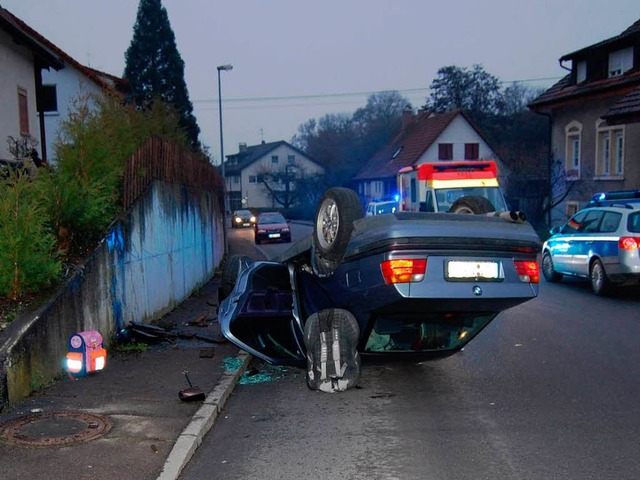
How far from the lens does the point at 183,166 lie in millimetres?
14336

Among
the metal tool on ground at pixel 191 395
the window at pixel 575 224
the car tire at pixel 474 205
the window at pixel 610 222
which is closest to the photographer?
the metal tool on ground at pixel 191 395

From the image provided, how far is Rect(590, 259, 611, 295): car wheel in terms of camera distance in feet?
45.2

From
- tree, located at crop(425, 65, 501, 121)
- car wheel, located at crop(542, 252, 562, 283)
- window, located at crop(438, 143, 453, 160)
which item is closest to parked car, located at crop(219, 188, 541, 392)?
car wheel, located at crop(542, 252, 562, 283)

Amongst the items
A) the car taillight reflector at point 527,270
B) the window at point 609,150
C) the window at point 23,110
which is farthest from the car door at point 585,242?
the window at point 609,150

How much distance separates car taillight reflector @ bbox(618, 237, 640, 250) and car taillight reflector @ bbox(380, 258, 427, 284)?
8.41m

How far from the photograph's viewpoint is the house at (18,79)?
16.7 meters

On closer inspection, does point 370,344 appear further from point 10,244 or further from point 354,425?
point 10,244

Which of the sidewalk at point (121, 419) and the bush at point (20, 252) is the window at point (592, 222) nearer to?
the sidewalk at point (121, 419)

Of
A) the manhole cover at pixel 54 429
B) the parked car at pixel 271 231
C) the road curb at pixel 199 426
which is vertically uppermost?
the manhole cover at pixel 54 429

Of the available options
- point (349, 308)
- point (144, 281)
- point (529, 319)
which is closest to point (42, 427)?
point (349, 308)

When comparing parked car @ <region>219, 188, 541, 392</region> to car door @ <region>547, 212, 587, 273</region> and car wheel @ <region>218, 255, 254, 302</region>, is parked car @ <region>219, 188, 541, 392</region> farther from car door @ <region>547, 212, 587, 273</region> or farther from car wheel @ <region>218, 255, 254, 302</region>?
car door @ <region>547, 212, 587, 273</region>

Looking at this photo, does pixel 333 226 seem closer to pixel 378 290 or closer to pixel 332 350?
pixel 378 290

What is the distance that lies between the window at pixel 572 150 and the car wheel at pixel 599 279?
60.0ft

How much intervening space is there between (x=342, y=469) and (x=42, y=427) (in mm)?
2352
